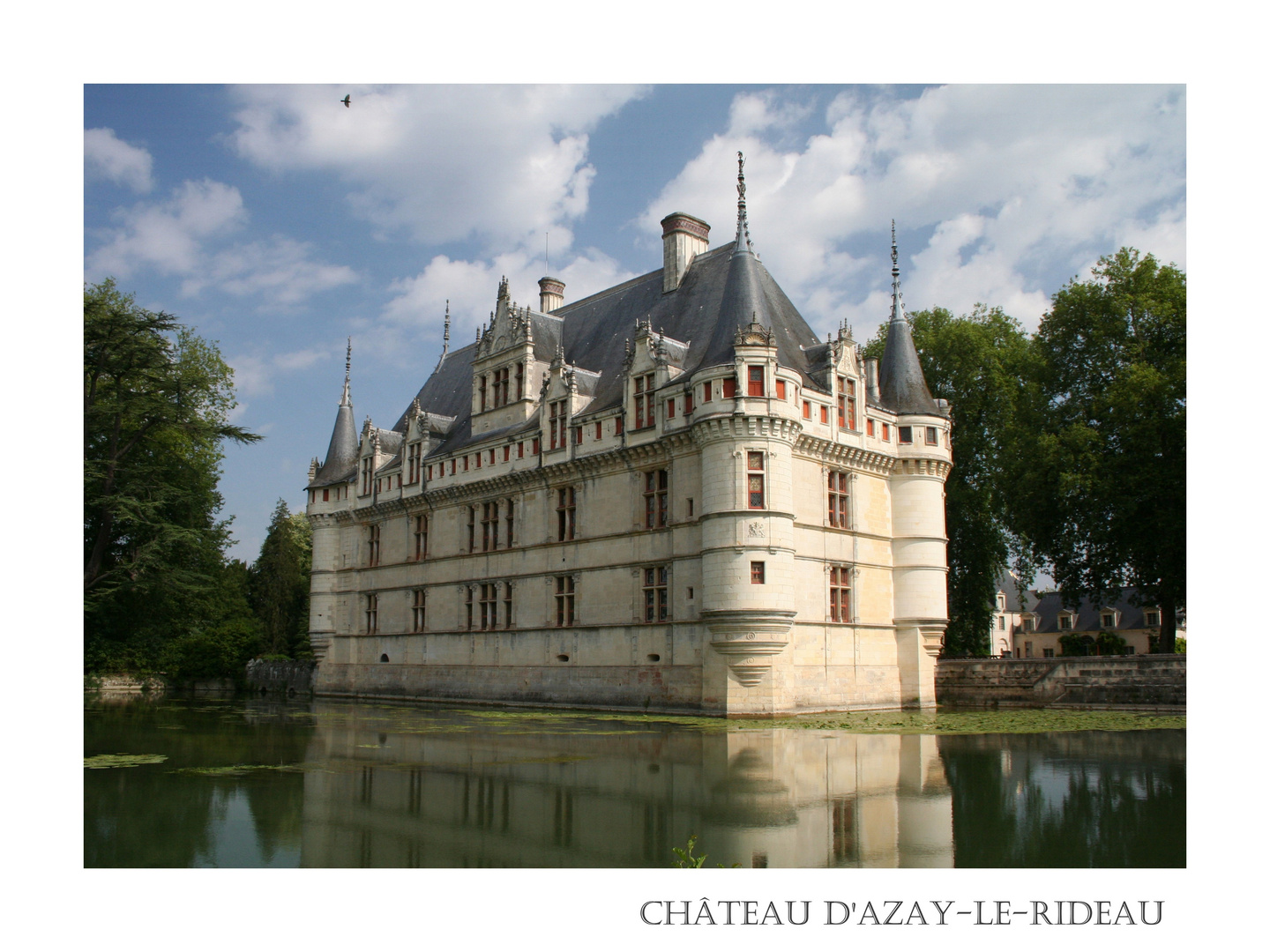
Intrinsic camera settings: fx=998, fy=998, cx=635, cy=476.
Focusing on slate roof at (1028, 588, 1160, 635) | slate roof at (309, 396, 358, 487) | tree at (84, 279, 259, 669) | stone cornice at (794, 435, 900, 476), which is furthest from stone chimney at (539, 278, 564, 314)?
slate roof at (1028, 588, 1160, 635)

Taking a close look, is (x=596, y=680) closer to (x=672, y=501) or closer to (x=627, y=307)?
(x=672, y=501)

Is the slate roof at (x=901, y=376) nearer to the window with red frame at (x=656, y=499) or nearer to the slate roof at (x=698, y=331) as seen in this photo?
the slate roof at (x=698, y=331)

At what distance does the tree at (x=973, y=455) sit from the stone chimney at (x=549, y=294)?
49.0 ft

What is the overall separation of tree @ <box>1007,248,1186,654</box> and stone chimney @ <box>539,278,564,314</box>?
1926cm

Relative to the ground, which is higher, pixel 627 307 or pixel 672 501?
pixel 627 307

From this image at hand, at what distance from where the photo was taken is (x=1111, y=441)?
1211 inches

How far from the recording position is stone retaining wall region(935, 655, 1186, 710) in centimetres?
2611

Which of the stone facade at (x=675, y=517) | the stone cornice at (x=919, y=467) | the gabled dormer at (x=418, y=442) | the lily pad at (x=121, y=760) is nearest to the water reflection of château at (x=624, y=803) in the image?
the lily pad at (x=121, y=760)

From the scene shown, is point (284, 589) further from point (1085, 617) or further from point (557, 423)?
point (1085, 617)

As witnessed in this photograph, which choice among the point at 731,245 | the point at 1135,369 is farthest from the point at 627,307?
the point at 1135,369

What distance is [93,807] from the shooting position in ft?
36.4

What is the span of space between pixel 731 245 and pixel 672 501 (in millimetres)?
8775

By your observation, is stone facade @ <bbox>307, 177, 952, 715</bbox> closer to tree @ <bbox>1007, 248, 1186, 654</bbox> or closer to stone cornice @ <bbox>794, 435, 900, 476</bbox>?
stone cornice @ <bbox>794, 435, 900, 476</bbox>
